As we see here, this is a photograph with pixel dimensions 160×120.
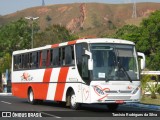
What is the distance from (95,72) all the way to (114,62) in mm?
1004

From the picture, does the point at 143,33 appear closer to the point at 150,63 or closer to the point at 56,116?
the point at 150,63

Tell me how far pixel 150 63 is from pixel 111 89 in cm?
6118

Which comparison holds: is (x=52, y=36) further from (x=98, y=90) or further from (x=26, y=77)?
(x=98, y=90)

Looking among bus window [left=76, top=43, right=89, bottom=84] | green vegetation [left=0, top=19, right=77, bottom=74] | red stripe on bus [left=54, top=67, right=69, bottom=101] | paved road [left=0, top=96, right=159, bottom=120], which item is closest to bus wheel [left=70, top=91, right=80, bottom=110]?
paved road [left=0, top=96, right=159, bottom=120]

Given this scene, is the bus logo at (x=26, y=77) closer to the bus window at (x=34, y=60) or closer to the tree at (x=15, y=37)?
the bus window at (x=34, y=60)

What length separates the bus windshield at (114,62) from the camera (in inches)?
872

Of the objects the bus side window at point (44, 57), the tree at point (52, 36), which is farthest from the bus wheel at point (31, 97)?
the tree at point (52, 36)

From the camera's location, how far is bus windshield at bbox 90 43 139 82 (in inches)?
872

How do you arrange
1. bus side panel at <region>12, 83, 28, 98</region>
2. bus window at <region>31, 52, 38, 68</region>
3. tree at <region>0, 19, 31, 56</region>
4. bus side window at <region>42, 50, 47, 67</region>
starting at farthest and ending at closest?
tree at <region>0, 19, 31, 56</region> → bus side panel at <region>12, 83, 28, 98</region> → bus window at <region>31, 52, 38, 68</region> → bus side window at <region>42, 50, 47, 67</region>

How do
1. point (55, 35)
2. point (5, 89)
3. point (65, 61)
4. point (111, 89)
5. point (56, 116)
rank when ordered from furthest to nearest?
point (55, 35) → point (5, 89) → point (65, 61) → point (111, 89) → point (56, 116)

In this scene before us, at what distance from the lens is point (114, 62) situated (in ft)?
73.6

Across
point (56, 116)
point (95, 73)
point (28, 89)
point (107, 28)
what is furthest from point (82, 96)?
point (107, 28)

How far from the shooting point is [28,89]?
101 ft

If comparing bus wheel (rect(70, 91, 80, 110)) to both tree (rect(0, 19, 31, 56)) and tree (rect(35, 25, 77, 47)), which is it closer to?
tree (rect(35, 25, 77, 47))
